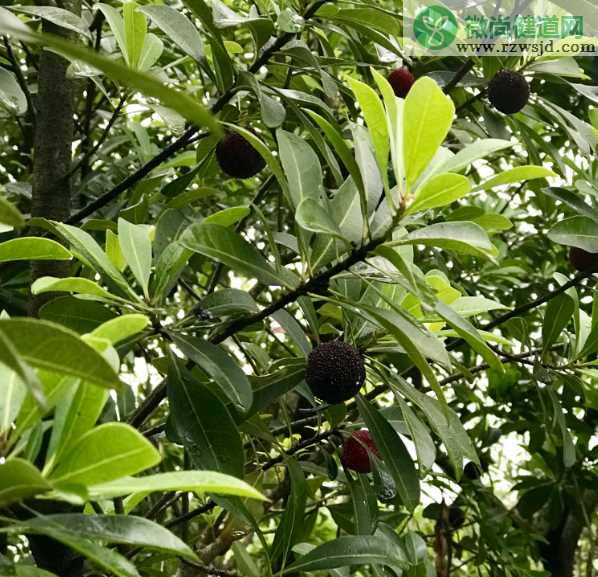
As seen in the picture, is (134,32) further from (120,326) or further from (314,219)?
(120,326)

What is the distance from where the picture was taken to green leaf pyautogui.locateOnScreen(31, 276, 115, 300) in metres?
0.85

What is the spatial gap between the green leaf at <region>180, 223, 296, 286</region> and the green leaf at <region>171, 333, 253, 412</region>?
0.30ft

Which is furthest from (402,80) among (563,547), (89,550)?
(563,547)

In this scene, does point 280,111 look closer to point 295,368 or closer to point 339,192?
point 339,192

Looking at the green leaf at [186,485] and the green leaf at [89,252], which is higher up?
the green leaf at [89,252]

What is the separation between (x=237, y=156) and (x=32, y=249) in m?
0.50

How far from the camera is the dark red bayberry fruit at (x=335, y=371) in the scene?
1025mm

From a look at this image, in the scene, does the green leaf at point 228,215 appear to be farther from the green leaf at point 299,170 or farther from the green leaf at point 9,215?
the green leaf at point 9,215

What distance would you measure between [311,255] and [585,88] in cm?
83

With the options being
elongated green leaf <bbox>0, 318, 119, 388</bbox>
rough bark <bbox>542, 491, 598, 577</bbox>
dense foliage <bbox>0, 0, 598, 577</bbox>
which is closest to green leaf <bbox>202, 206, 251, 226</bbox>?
dense foliage <bbox>0, 0, 598, 577</bbox>

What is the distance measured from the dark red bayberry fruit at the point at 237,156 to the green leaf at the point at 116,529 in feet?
2.49

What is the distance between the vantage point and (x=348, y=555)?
1.06m

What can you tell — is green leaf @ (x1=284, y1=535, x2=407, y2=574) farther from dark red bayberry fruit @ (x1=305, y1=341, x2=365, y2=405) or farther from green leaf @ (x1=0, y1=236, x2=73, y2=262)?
green leaf @ (x1=0, y1=236, x2=73, y2=262)

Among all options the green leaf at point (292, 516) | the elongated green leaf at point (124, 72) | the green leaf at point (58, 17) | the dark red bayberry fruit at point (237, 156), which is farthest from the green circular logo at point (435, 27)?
the elongated green leaf at point (124, 72)
